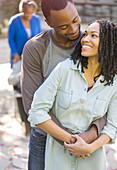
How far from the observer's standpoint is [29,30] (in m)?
3.99

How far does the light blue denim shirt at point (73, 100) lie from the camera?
1.45 metres

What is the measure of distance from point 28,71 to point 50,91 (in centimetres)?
26

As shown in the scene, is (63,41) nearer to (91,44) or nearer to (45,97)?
(91,44)

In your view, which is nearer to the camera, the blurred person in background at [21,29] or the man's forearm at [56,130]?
the man's forearm at [56,130]

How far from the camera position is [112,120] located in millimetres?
1511

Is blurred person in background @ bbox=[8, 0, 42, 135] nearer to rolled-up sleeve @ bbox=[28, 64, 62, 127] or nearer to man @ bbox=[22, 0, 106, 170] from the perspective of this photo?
man @ bbox=[22, 0, 106, 170]

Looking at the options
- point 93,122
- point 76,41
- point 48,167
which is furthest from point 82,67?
point 48,167

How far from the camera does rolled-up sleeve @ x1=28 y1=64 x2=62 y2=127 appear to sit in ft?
4.73

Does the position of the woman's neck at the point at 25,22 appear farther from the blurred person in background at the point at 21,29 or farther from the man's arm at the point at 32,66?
the man's arm at the point at 32,66

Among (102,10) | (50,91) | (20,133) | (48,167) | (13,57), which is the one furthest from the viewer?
A: (102,10)

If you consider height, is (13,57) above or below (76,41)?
below

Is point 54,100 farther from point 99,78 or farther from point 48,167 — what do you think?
point 48,167

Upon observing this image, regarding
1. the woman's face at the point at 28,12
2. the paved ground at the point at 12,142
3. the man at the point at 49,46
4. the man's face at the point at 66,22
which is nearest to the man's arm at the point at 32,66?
the man at the point at 49,46

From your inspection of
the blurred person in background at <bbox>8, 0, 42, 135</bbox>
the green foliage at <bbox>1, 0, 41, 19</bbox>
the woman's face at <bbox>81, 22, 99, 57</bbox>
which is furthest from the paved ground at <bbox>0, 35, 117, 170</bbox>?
the green foliage at <bbox>1, 0, 41, 19</bbox>
